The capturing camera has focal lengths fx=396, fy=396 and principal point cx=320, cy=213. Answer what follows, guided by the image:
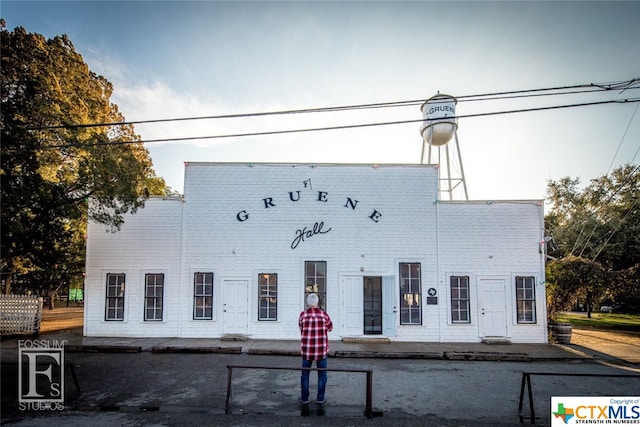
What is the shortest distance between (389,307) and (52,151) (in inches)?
478

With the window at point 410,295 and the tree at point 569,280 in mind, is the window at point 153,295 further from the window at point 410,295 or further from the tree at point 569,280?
the tree at point 569,280

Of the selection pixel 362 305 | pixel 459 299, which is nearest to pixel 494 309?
pixel 459 299

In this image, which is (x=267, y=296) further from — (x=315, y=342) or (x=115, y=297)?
(x=315, y=342)

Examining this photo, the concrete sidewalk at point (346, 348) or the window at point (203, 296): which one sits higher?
the window at point (203, 296)

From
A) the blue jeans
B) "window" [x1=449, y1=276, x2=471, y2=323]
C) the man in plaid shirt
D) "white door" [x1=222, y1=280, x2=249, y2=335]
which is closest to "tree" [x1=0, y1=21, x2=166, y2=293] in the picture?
"white door" [x1=222, y1=280, x2=249, y2=335]

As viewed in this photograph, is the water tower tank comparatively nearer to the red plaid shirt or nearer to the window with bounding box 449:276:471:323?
the window with bounding box 449:276:471:323

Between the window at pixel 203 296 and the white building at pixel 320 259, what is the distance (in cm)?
5

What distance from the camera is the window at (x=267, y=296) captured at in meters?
14.9

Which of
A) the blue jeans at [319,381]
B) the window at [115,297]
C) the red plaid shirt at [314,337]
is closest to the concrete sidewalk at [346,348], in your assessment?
the window at [115,297]

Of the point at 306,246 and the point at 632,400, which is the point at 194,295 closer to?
the point at 306,246

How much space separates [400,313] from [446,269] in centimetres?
241

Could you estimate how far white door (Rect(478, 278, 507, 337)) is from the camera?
578 inches

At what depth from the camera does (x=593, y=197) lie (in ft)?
89.8

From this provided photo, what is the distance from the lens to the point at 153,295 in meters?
15.0
